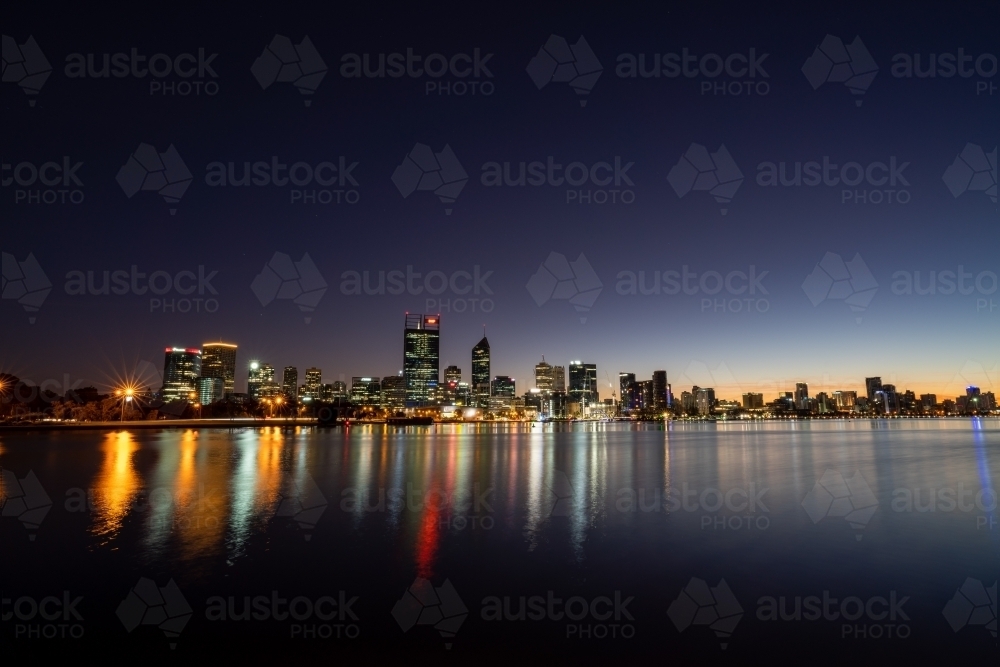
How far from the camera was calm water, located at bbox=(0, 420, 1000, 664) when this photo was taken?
873cm

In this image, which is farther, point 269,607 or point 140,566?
point 140,566

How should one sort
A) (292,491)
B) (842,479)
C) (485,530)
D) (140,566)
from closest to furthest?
1. (140,566)
2. (485,530)
3. (292,491)
4. (842,479)

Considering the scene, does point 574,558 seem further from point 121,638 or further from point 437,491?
point 437,491

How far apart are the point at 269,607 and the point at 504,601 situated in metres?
4.37

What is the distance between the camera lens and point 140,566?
40.4 ft

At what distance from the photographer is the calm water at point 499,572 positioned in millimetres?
8734

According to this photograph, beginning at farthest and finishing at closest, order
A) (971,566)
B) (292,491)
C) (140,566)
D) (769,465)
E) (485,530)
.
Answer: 1. (769,465)
2. (292,491)
3. (485,530)
4. (971,566)
5. (140,566)

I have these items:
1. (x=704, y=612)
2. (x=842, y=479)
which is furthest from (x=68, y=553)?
(x=842, y=479)

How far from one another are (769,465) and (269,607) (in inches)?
1441

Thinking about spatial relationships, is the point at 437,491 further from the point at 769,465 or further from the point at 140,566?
the point at 769,465

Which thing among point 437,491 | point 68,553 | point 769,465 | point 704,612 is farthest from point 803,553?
point 769,465

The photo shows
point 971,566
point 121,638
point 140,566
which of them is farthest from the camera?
point 971,566

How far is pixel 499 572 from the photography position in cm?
1227

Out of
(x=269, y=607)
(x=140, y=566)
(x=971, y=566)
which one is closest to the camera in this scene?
(x=269, y=607)
